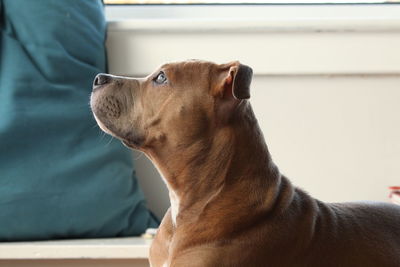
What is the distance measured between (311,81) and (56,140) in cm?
70

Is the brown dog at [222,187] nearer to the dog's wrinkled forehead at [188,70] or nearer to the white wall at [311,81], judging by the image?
the dog's wrinkled forehead at [188,70]

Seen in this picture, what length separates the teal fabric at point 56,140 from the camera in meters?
1.62

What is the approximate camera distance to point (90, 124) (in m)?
1.70

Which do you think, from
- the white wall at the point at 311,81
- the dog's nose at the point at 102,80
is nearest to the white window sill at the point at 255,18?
the white wall at the point at 311,81

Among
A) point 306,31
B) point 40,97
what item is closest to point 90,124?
point 40,97

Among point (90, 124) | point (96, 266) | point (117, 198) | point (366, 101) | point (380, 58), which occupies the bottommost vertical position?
point (96, 266)

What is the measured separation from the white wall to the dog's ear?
0.57 metres

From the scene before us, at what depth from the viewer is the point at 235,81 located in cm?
113

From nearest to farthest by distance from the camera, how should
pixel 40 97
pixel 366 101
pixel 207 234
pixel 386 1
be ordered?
pixel 207 234 < pixel 40 97 < pixel 366 101 < pixel 386 1

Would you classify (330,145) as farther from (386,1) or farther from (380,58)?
(386,1)

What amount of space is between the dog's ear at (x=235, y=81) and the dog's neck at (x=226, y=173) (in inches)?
2.1

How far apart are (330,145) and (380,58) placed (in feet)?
0.89

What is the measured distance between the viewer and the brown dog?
1140 millimetres

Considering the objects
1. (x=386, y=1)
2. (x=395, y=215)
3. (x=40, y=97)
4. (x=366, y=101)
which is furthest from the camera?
(x=386, y=1)
